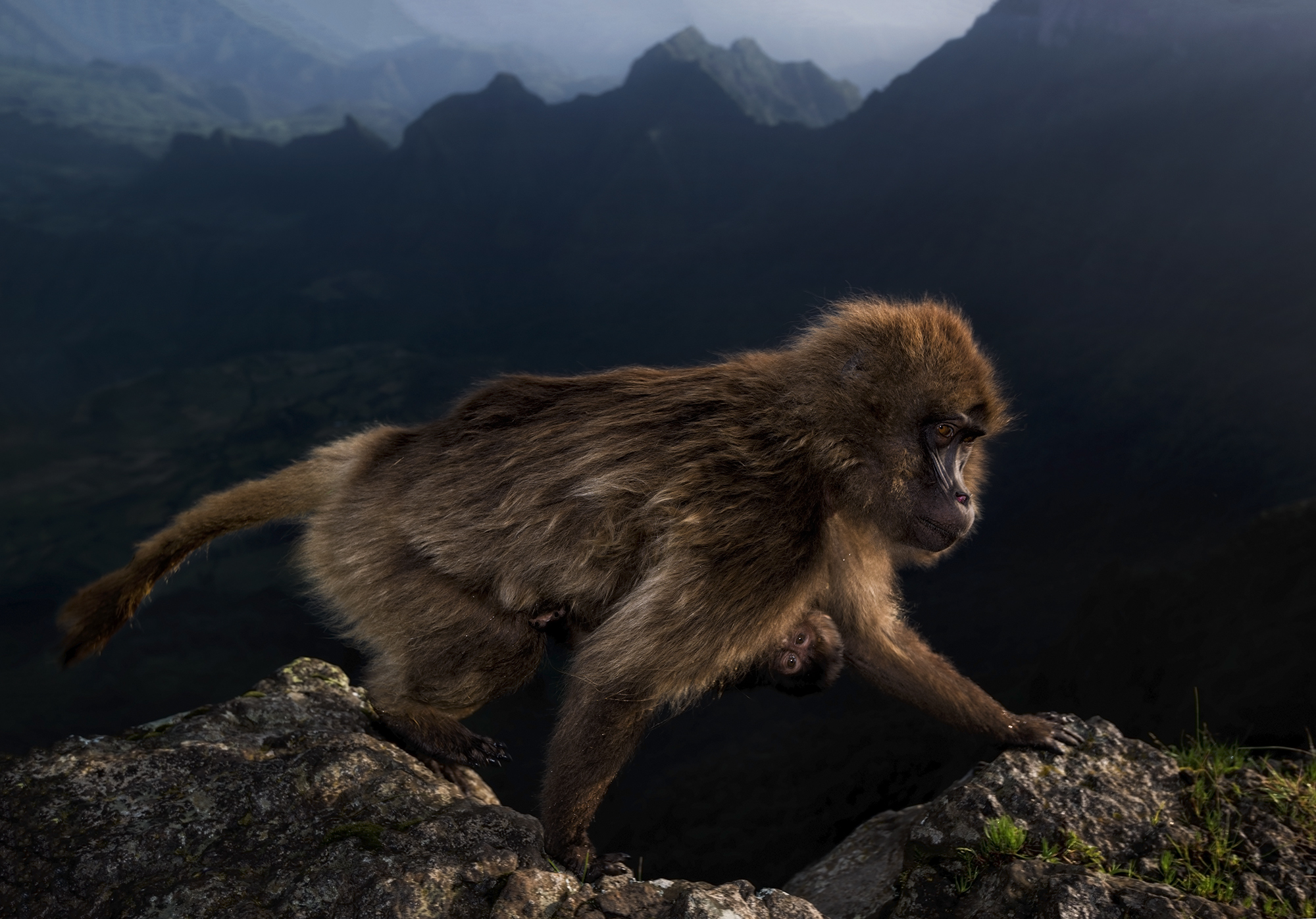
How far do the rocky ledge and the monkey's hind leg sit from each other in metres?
0.19

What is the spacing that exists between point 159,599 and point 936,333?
27.4 feet

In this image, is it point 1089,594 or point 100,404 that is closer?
point 1089,594

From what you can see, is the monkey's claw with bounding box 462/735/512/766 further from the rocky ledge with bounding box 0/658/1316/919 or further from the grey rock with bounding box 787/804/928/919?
the grey rock with bounding box 787/804/928/919

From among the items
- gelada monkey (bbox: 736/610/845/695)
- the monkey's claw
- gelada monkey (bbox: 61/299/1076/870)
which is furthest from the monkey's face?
the monkey's claw

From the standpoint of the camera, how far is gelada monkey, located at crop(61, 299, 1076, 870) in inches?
114

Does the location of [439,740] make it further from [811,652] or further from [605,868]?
[811,652]

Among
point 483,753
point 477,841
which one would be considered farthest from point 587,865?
point 483,753

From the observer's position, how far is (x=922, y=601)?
628 centimetres

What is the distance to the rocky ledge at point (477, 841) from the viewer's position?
229 cm

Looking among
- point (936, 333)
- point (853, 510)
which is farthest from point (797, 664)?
point (936, 333)

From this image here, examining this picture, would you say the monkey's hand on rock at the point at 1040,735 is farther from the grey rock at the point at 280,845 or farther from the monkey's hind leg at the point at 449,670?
the monkey's hind leg at the point at 449,670

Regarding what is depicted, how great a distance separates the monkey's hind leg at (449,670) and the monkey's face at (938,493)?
1.87 metres

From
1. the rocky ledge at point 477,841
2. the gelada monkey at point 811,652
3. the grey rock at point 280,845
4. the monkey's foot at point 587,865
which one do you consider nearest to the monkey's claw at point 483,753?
the rocky ledge at point 477,841

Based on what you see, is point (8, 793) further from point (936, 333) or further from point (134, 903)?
point (936, 333)
